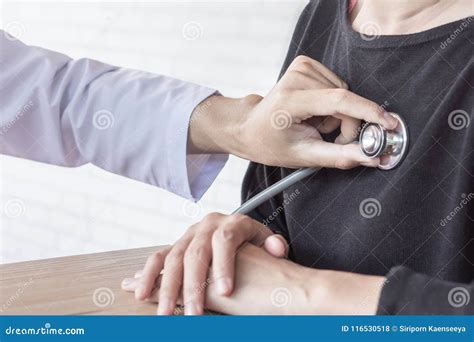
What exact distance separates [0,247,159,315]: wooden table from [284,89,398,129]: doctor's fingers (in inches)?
10.3

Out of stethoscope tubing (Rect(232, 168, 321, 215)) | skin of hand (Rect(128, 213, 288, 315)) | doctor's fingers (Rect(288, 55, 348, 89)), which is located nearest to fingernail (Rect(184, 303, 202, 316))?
skin of hand (Rect(128, 213, 288, 315))

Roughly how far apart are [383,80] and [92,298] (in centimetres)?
44

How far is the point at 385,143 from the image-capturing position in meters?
0.75

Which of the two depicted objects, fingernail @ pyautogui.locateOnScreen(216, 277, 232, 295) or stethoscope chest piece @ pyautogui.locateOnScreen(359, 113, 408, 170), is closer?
fingernail @ pyautogui.locateOnScreen(216, 277, 232, 295)

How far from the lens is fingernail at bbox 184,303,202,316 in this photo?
2.04ft

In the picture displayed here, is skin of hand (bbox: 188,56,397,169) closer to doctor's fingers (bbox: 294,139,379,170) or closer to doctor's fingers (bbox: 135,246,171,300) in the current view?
doctor's fingers (bbox: 294,139,379,170)

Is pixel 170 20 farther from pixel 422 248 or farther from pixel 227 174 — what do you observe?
pixel 422 248

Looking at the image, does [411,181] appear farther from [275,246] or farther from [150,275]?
[150,275]

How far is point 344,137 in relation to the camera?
0.81 m

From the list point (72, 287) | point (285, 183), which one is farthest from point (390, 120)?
point (72, 287)

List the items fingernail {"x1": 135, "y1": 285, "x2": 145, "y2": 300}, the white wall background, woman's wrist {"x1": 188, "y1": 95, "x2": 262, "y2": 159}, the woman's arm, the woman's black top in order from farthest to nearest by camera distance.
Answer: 1. the white wall background
2. woman's wrist {"x1": 188, "y1": 95, "x2": 262, "y2": 159}
3. the woman's black top
4. fingernail {"x1": 135, "y1": 285, "x2": 145, "y2": 300}
5. the woman's arm

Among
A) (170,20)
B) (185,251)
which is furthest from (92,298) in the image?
(170,20)

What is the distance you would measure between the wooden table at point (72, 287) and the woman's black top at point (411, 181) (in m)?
0.25

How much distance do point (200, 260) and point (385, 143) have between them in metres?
0.24
